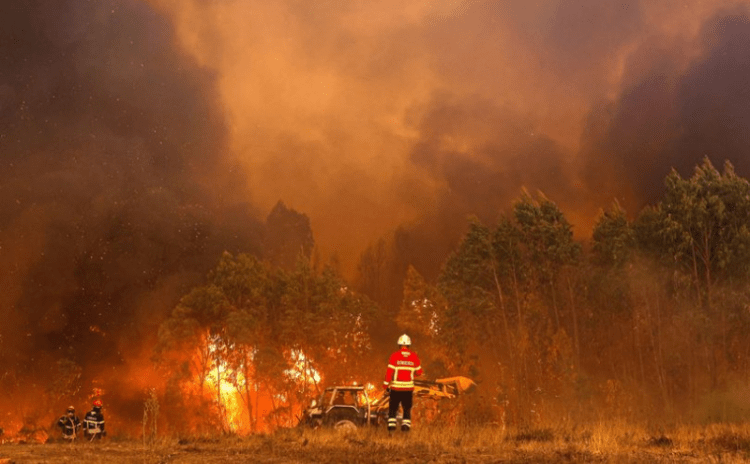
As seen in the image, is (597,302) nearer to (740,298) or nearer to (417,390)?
(740,298)

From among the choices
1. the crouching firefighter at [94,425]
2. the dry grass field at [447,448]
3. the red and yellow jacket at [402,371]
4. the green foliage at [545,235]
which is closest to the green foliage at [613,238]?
the green foliage at [545,235]

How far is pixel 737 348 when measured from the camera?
30.9 m

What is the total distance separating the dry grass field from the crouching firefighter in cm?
798

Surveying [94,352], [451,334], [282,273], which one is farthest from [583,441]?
[94,352]

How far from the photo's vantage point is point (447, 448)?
1180 cm

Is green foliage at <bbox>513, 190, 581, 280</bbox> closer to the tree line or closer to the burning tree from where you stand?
the tree line

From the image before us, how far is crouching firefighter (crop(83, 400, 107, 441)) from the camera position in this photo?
21688 mm

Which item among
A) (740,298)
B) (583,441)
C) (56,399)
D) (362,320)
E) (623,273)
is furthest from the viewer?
(56,399)

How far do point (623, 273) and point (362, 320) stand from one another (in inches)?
567

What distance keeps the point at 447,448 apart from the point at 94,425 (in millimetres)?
14582

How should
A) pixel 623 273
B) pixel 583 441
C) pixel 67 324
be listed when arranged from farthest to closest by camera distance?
1. pixel 67 324
2. pixel 623 273
3. pixel 583 441

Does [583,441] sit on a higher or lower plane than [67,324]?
lower

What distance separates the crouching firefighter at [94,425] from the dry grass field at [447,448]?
7978 mm

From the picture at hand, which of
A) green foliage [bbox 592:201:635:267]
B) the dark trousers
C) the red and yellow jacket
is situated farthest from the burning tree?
the red and yellow jacket
